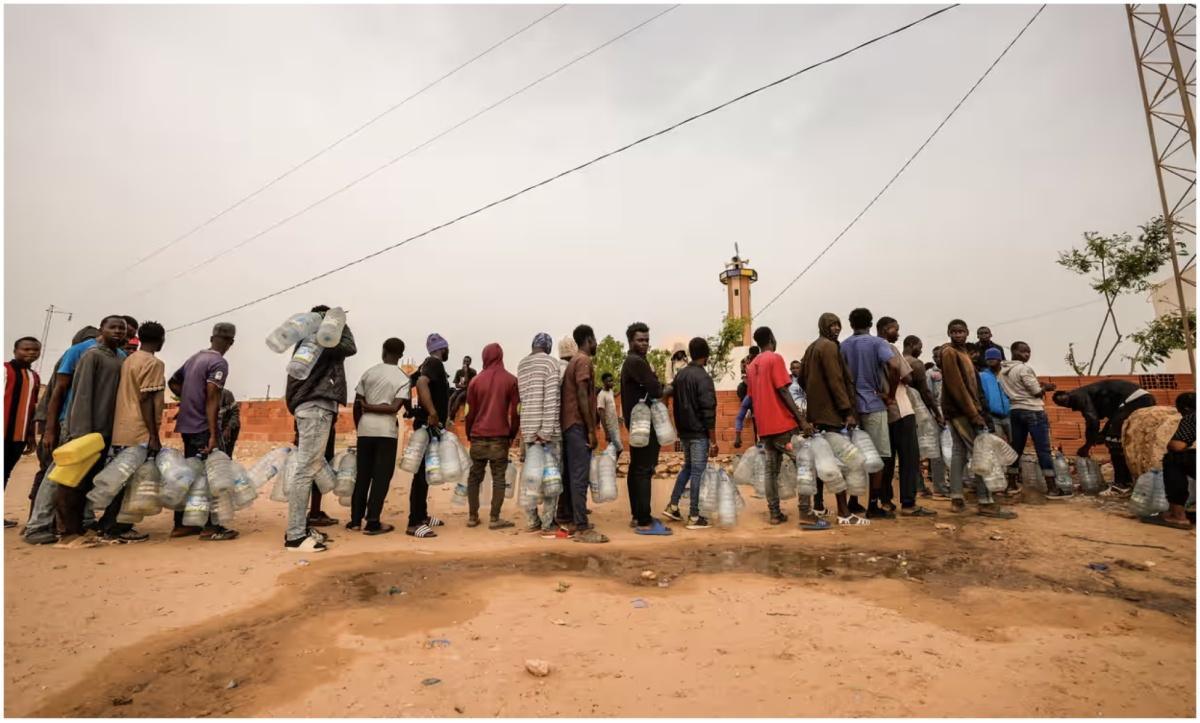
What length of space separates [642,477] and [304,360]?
9.72 ft

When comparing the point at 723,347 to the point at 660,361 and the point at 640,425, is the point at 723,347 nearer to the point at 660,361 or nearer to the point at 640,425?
the point at 660,361

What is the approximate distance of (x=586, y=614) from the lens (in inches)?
120

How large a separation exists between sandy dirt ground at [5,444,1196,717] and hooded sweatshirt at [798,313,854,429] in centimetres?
112

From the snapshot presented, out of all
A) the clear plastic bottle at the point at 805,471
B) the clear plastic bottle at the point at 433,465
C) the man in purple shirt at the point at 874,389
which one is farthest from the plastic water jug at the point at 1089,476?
the clear plastic bottle at the point at 433,465

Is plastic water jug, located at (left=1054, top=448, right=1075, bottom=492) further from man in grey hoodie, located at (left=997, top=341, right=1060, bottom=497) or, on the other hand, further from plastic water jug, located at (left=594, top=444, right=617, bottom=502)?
plastic water jug, located at (left=594, top=444, right=617, bottom=502)

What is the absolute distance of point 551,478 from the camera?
5.04 metres

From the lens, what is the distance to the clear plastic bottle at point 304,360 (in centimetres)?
452

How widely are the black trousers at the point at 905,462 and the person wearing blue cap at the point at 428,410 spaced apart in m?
4.14

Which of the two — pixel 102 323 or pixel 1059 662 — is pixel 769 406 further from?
pixel 102 323

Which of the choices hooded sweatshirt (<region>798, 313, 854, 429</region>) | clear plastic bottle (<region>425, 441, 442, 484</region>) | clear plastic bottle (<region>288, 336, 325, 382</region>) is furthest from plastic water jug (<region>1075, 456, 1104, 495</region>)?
clear plastic bottle (<region>288, 336, 325, 382</region>)

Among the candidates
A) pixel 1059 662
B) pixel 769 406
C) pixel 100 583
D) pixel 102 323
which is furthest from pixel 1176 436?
pixel 102 323

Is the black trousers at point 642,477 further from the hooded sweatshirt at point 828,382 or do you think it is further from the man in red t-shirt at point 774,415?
the hooded sweatshirt at point 828,382

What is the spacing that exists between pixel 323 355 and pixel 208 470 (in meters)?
1.32

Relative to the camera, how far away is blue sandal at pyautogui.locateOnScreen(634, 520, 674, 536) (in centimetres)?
514
